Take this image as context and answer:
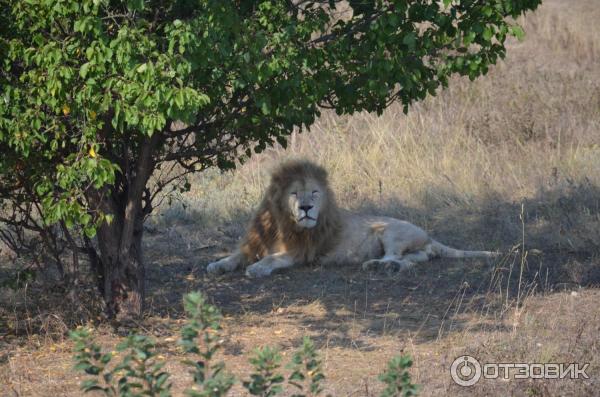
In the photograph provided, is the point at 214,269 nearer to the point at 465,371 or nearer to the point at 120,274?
the point at 120,274

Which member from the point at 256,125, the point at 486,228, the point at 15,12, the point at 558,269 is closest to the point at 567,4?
the point at 486,228

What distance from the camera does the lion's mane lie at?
9.67 metres

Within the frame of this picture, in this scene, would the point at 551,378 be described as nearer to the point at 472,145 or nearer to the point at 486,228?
the point at 486,228

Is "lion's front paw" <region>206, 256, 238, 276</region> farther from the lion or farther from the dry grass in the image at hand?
the dry grass

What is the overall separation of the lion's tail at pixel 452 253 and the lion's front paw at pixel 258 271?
1.72 m

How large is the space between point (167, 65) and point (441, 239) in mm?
5898

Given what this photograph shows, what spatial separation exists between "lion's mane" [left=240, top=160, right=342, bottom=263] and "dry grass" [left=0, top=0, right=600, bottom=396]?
327 mm

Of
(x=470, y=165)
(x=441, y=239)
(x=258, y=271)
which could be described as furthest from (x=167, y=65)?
(x=470, y=165)

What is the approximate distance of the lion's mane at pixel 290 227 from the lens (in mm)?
9672

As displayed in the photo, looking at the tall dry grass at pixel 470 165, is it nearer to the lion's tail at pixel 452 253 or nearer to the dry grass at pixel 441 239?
the dry grass at pixel 441 239

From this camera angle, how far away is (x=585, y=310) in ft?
24.7

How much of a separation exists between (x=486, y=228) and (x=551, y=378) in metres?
5.00

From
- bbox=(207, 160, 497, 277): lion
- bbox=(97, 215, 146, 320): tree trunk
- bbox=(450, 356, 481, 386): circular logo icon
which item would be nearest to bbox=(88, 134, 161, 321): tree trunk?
bbox=(97, 215, 146, 320): tree trunk

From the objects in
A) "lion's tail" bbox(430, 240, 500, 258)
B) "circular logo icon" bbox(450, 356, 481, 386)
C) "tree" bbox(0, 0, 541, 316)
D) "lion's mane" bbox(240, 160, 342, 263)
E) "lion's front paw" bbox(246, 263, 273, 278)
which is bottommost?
"circular logo icon" bbox(450, 356, 481, 386)
